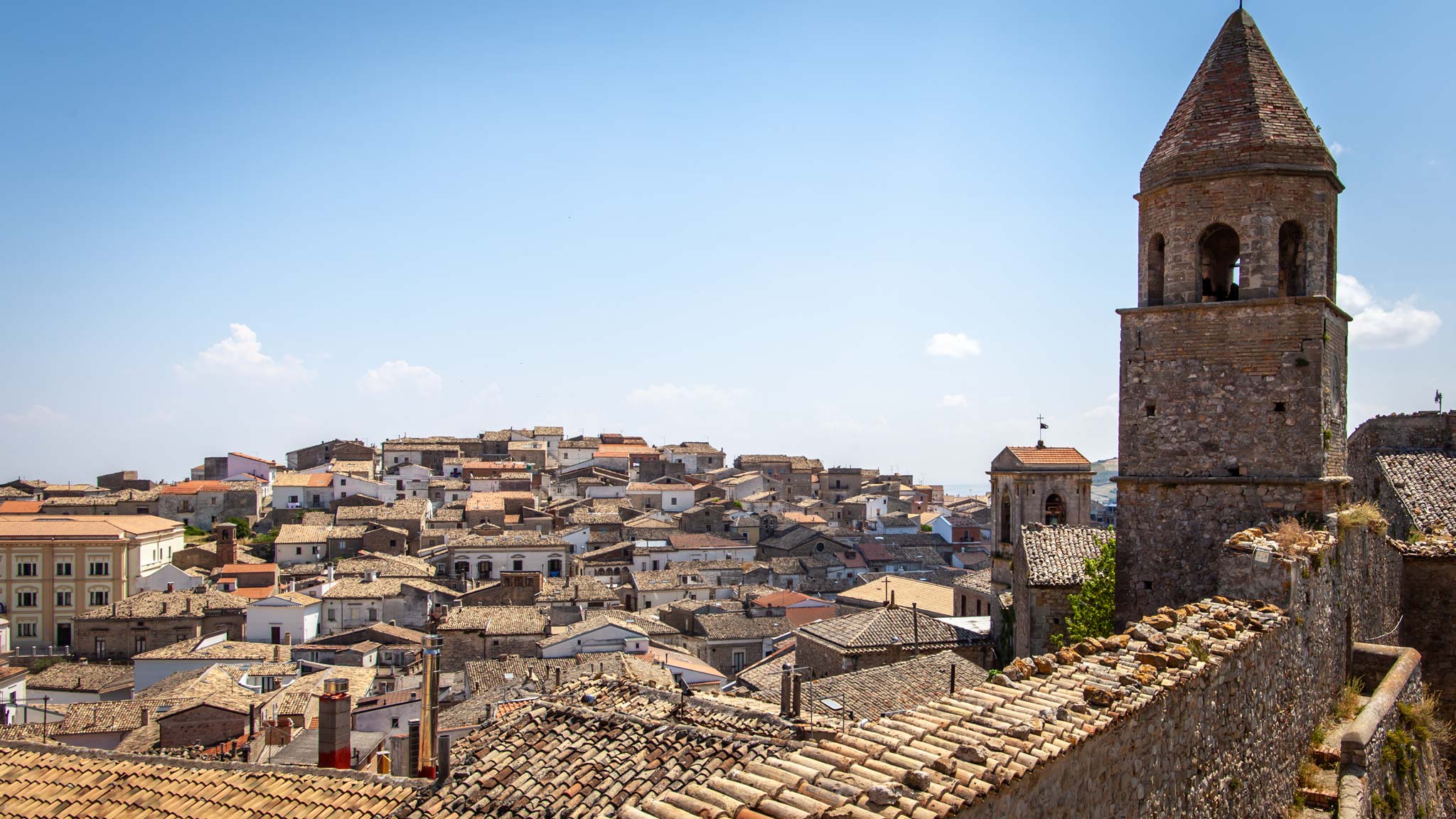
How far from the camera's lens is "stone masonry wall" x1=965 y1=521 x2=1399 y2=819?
529 cm

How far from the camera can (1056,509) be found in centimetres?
2519

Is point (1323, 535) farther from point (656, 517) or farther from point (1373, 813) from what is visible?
point (656, 517)

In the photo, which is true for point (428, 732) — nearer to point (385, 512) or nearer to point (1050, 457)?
point (1050, 457)

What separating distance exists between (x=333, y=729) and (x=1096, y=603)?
1021 cm

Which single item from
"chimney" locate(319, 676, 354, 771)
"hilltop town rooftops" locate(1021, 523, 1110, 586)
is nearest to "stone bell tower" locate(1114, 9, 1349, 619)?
"hilltop town rooftops" locate(1021, 523, 1110, 586)

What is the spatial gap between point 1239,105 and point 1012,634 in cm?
1343

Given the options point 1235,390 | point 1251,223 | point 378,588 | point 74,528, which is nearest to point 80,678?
point 378,588

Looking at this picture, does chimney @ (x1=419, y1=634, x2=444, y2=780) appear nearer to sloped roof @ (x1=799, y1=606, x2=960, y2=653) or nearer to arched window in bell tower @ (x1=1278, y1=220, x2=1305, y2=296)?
arched window in bell tower @ (x1=1278, y1=220, x2=1305, y2=296)

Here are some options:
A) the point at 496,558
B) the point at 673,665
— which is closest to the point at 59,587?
the point at 496,558

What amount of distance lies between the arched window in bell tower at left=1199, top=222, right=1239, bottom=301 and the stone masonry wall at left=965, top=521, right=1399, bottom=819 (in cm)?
314

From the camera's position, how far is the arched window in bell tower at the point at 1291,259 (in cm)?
1080

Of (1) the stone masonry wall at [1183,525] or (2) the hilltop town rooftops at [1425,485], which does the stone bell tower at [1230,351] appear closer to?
(1) the stone masonry wall at [1183,525]

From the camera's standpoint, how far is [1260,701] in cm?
814

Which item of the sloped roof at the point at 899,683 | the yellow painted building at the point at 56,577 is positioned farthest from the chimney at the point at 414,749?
the yellow painted building at the point at 56,577
